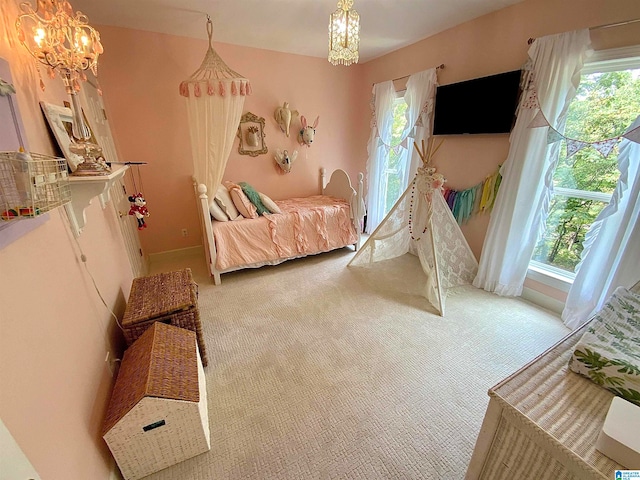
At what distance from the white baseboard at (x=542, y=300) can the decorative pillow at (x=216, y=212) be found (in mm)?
3021

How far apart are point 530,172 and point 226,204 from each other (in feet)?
9.34

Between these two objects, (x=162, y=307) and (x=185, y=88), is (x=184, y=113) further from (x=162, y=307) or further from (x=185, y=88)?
(x=162, y=307)

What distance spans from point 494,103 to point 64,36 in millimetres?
2952

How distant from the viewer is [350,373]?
1773mm

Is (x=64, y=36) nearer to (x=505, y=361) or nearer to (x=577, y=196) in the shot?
(x=505, y=361)

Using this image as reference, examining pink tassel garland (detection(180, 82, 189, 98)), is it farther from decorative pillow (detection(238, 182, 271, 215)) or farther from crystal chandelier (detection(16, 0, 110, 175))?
crystal chandelier (detection(16, 0, 110, 175))

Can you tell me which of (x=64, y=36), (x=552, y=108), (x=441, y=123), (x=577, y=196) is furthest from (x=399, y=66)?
(x=64, y=36)

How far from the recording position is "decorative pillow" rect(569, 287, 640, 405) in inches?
37.1

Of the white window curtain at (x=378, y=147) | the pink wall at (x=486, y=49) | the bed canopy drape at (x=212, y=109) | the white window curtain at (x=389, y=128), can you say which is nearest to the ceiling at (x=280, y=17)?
the pink wall at (x=486, y=49)

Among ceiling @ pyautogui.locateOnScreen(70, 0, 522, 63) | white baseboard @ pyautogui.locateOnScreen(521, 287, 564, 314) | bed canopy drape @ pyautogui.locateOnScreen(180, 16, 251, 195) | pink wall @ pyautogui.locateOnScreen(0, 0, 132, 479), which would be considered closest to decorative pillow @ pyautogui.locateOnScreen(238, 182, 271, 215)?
bed canopy drape @ pyautogui.locateOnScreen(180, 16, 251, 195)

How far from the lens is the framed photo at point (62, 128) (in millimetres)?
1171

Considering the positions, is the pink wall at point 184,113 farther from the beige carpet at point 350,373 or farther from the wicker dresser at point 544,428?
the wicker dresser at point 544,428

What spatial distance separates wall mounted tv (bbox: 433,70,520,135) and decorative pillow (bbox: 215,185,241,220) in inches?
95.3

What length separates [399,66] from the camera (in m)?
3.44
